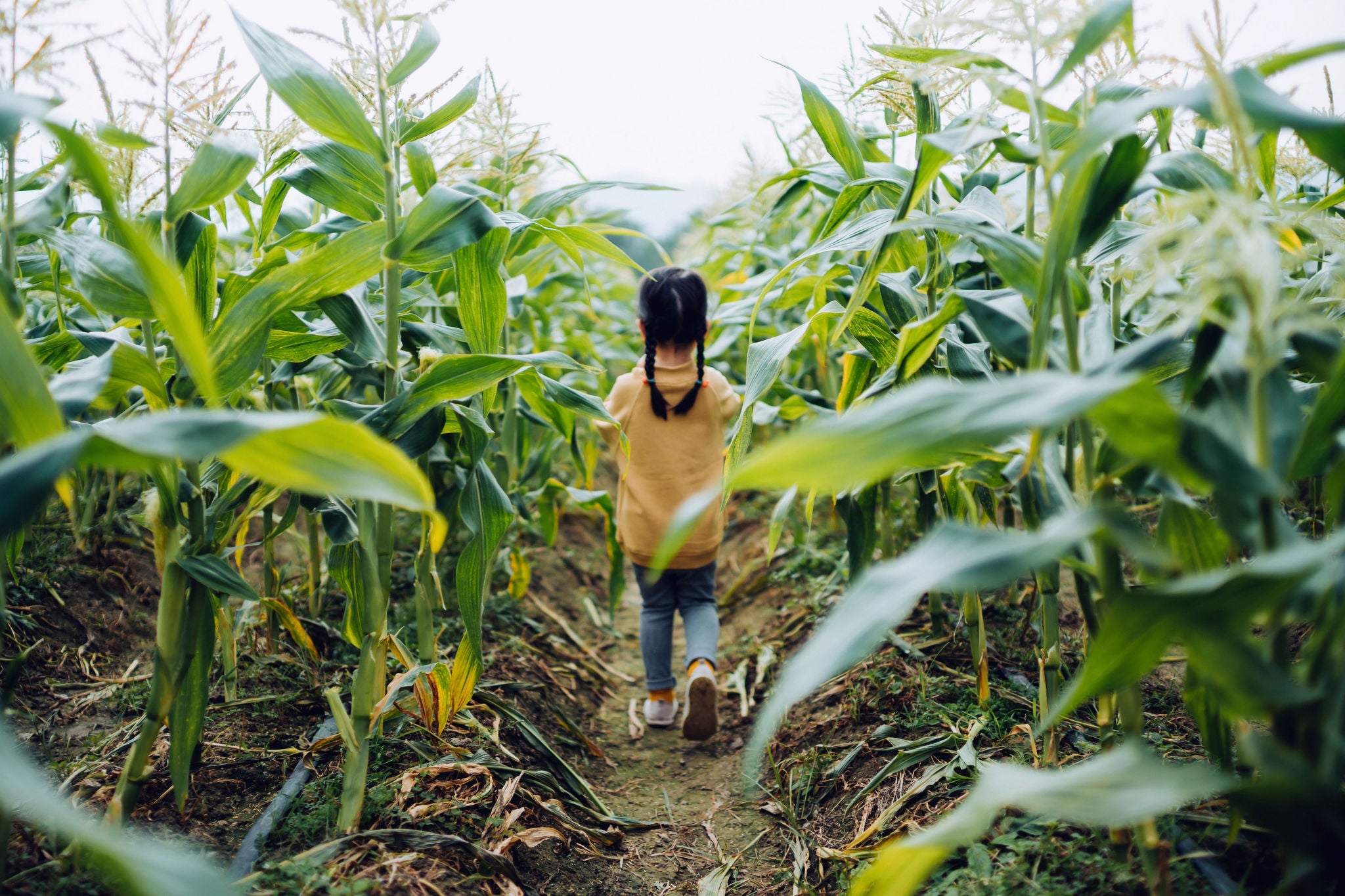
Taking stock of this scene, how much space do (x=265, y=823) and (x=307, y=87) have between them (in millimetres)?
1104

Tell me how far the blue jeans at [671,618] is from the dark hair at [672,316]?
483 mm

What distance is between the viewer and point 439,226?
1126mm

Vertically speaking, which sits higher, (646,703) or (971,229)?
(971,229)

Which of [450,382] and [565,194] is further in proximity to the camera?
[565,194]

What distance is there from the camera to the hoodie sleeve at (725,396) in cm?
218

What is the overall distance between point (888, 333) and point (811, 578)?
116 cm

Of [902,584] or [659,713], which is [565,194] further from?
[659,713]

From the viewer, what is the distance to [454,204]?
3.68 feet

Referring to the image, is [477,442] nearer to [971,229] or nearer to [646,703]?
[971,229]

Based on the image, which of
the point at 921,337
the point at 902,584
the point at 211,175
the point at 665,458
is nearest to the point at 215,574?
the point at 211,175

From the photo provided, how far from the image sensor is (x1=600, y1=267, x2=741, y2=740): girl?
2.10m

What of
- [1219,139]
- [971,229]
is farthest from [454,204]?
[1219,139]

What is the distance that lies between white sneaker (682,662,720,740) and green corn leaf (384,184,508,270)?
1.25 meters

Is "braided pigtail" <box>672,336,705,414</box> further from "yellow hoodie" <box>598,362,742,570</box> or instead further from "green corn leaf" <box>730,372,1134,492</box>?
"green corn leaf" <box>730,372,1134,492</box>
